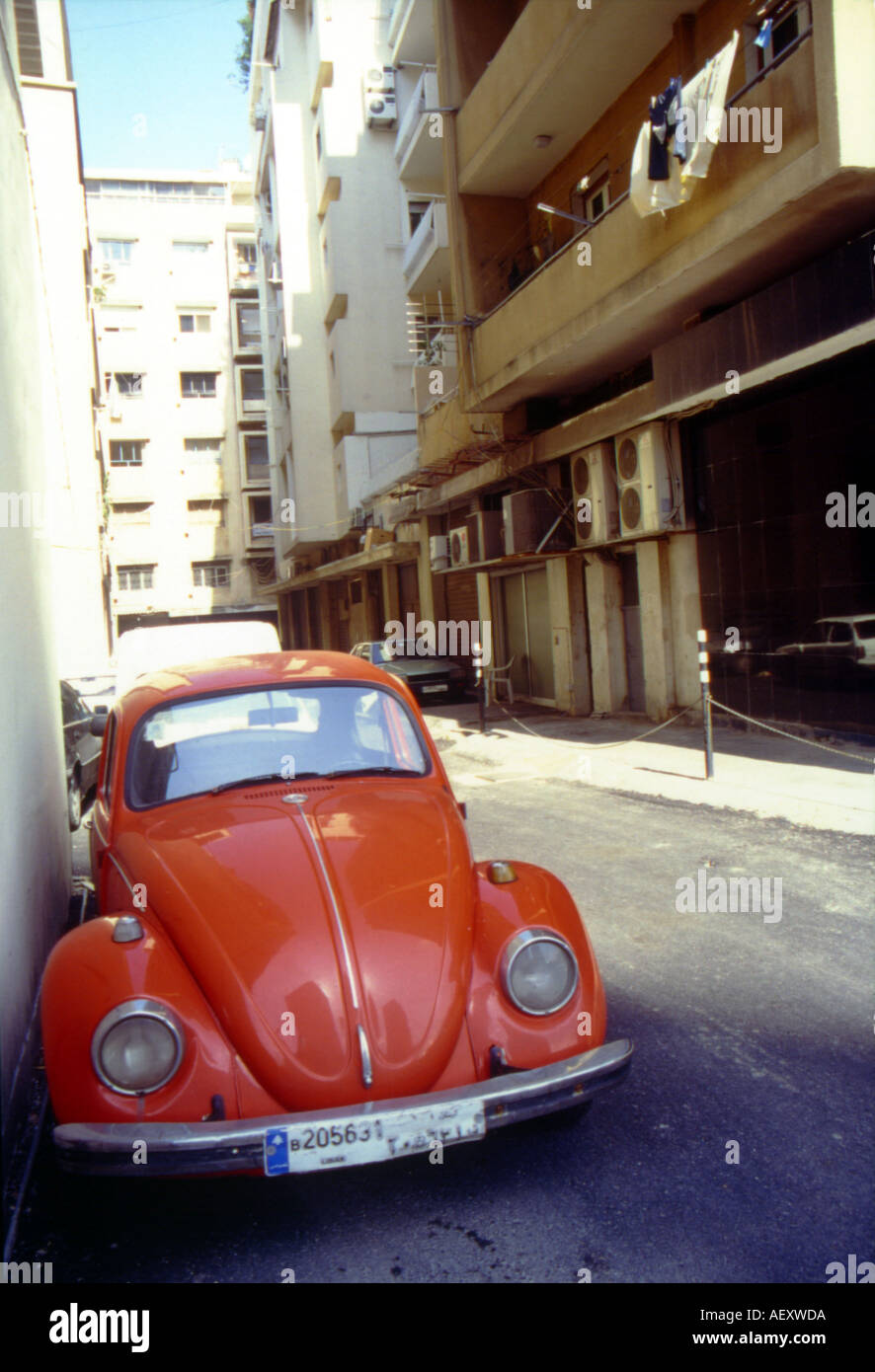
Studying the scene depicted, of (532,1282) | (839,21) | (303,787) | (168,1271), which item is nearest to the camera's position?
(532,1282)

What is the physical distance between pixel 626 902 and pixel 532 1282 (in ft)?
11.2

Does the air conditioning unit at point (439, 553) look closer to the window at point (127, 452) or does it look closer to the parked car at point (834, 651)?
the parked car at point (834, 651)

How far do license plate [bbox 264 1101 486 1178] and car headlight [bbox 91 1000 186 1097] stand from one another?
41 cm

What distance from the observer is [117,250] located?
49.7 meters

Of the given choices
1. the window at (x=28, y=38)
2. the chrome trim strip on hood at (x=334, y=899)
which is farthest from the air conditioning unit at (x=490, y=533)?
the chrome trim strip on hood at (x=334, y=899)

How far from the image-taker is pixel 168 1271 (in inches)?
107

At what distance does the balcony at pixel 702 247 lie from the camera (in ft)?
26.9

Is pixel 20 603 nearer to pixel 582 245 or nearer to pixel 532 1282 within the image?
pixel 532 1282

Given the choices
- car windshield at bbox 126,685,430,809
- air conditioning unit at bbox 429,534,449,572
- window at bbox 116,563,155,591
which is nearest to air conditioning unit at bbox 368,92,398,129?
air conditioning unit at bbox 429,534,449,572

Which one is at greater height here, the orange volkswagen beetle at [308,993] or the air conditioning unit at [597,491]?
the air conditioning unit at [597,491]

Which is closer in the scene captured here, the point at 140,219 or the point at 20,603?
the point at 20,603

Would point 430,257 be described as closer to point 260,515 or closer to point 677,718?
point 677,718

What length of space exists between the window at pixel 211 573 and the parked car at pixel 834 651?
41.8 m
